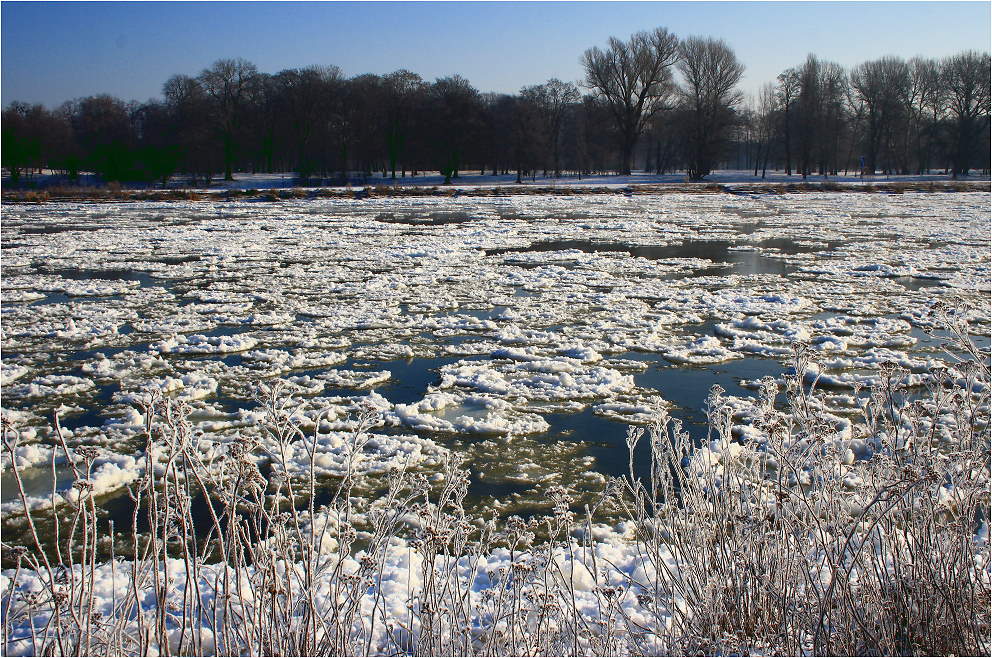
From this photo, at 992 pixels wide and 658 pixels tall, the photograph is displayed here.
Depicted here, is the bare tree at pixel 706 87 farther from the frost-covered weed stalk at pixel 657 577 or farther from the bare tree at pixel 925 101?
the frost-covered weed stalk at pixel 657 577

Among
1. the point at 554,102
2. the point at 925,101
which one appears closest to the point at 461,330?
the point at 554,102

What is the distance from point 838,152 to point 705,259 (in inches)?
2284

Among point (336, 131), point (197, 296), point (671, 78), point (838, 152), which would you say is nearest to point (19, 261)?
point (197, 296)

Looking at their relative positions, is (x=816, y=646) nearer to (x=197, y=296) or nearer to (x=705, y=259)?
(x=197, y=296)

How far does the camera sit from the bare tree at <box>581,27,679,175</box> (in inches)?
2472

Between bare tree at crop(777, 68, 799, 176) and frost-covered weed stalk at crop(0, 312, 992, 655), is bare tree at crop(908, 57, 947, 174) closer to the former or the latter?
bare tree at crop(777, 68, 799, 176)

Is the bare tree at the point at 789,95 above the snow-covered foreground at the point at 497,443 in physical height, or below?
above

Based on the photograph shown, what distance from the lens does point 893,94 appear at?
2539 inches

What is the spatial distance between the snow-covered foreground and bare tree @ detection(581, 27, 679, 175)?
47080 millimetres

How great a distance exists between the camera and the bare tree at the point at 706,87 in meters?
60.4

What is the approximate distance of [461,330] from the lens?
8.92 metres

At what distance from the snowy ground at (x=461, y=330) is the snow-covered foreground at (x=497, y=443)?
0.05m

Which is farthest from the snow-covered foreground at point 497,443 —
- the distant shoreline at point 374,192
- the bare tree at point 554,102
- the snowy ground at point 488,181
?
the bare tree at point 554,102

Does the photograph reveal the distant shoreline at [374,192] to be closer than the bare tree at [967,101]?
Yes
